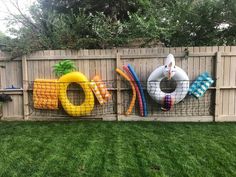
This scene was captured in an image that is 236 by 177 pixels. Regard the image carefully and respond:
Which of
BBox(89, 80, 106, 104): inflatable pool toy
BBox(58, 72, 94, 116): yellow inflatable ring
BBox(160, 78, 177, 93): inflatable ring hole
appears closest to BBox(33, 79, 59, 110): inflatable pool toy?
BBox(58, 72, 94, 116): yellow inflatable ring

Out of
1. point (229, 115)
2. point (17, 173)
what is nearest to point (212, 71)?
point (229, 115)

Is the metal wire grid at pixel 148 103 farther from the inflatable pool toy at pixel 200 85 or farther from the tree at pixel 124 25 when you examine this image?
the tree at pixel 124 25

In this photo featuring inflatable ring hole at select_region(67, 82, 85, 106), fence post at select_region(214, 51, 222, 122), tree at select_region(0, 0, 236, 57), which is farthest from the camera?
tree at select_region(0, 0, 236, 57)

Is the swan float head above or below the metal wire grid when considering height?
above

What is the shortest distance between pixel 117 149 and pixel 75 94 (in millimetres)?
1640

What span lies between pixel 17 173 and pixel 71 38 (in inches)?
115

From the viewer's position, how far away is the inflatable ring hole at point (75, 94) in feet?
13.4

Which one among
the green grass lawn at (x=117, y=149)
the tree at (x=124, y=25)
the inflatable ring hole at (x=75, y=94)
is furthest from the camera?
the tree at (x=124, y=25)

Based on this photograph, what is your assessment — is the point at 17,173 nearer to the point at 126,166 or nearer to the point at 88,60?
the point at 126,166

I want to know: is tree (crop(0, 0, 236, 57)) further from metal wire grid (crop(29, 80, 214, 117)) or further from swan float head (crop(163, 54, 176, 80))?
swan float head (crop(163, 54, 176, 80))

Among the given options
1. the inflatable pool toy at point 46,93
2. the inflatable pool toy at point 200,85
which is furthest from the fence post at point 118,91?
the inflatable pool toy at point 200,85

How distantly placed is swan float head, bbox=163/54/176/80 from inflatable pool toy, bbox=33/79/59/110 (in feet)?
6.34

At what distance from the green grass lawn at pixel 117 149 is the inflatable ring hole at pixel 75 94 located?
1.40ft

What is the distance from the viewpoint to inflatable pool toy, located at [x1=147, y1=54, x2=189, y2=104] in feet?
11.9
